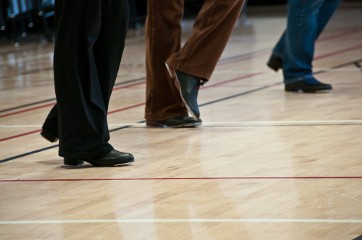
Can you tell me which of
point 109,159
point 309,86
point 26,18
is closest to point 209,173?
point 109,159

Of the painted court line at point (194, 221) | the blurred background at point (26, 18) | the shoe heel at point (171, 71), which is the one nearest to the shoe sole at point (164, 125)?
the shoe heel at point (171, 71)

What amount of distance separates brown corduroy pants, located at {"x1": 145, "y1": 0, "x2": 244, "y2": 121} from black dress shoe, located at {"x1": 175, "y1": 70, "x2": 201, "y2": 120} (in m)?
0.02

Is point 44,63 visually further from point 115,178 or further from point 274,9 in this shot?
point 274,9

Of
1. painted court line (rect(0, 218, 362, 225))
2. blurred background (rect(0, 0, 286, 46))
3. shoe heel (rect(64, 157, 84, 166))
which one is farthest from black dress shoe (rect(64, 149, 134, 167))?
blurred background (rect(0, 0, 286, 46))

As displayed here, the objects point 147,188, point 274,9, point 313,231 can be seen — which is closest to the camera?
point 313,231

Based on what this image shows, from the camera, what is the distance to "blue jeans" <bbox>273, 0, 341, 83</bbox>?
3.92m

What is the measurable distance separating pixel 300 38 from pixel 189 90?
99 cm

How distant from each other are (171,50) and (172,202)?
117 cm

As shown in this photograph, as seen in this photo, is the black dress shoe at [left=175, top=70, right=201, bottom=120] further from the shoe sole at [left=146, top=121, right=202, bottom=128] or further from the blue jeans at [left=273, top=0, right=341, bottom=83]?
the blue jeans at [left=273, top=0, right=341, bottom=83]

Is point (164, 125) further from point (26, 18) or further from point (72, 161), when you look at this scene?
point (26, 18)

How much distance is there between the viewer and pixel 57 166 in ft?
8.57

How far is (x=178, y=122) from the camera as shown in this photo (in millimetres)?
→ 3201

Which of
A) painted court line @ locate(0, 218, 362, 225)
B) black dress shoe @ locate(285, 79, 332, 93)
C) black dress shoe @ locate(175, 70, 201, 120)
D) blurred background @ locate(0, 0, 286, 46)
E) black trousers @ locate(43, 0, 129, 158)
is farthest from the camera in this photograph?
blurred background @ locate(0, 0, 286, 46)

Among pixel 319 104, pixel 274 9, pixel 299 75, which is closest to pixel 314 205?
pixel 319 104
